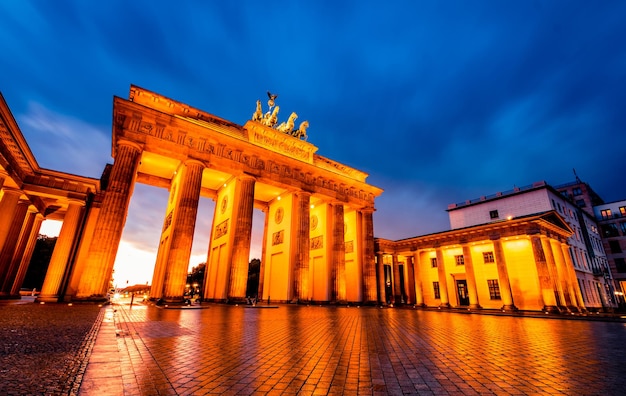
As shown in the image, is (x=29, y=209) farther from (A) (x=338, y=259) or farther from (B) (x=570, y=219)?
(B) (x=570, y=219)

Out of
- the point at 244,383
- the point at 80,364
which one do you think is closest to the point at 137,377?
the point at 80,364

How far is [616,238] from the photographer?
4653 cm

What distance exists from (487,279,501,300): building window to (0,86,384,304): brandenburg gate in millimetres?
12471

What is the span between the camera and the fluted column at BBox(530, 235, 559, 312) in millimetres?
23734

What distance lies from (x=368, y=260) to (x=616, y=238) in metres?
50.6

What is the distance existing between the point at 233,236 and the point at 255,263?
39.5 metres

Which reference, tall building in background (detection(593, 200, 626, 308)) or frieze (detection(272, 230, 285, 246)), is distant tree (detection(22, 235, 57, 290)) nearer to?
frieze (detection(272, 230, 285, 246))

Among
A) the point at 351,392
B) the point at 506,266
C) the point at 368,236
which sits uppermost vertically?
the point at 368,236

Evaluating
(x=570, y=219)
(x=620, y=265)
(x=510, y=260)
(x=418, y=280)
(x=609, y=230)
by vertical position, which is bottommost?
(x=418, y=280)

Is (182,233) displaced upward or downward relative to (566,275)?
upward

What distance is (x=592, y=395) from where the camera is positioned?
113 inches

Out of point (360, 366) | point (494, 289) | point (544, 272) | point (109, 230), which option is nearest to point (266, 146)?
point (109, 230)

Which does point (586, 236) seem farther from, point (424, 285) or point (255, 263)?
point (255, 263)

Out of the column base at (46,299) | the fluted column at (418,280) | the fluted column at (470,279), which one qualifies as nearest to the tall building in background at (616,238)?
the fluted column at (470,279)
